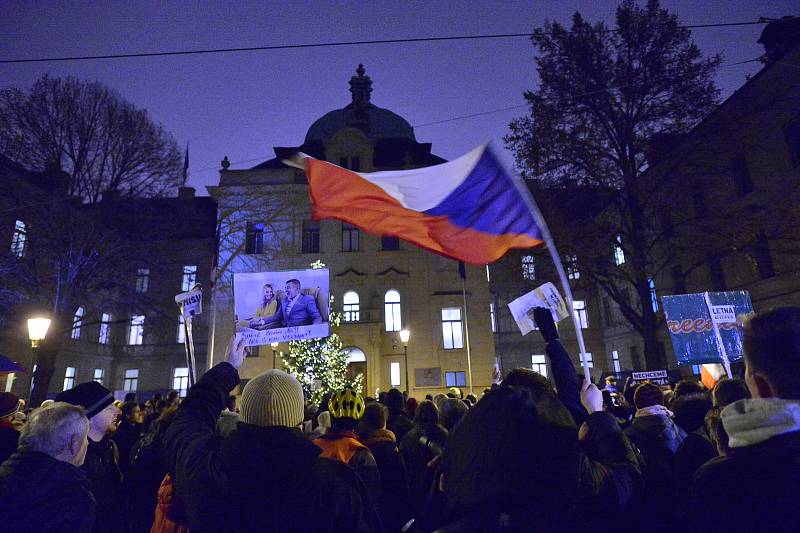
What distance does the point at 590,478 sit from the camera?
2061mm

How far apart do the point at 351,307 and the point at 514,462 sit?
28.5 metres

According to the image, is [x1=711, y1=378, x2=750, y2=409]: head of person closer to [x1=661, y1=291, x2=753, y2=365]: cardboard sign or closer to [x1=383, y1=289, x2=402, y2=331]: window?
[x1=661, y1=291, x2=753, y2=365]: cardboard sign

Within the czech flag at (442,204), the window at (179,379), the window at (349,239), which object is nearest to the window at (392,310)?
the window at (349,239)

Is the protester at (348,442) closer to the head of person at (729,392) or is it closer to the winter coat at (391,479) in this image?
the winter coat at (391,479)

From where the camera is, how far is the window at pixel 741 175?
78.1ft

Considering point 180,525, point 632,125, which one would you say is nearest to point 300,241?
point 632,125

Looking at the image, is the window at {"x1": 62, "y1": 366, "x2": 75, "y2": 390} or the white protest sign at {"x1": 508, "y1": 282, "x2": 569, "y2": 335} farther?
the window at {"x1": 62, "y1": 366, "x2": 75, "y2": 390}

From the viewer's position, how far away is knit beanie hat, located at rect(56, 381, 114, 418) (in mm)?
3498

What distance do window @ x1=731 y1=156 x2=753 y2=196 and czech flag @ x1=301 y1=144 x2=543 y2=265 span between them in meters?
24.2

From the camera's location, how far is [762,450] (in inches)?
69.1

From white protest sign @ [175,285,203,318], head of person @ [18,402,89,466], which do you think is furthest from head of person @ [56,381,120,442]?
white protest sign @ [175,285,203,318]

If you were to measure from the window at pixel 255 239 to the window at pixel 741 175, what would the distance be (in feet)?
89.4

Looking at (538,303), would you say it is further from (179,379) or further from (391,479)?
(179,379)

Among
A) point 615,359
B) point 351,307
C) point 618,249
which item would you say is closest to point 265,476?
point 351,307
